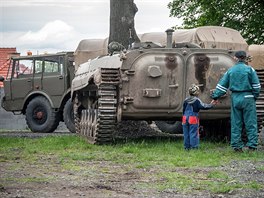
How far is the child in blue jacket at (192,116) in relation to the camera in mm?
13617

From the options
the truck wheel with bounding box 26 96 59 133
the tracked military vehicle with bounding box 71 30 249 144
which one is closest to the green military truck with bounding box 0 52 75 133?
the truck wheel with bounding box 26 96 59 133

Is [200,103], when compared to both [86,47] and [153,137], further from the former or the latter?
[86,47]

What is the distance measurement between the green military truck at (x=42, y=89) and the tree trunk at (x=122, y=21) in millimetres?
2173

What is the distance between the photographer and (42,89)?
23.4 m

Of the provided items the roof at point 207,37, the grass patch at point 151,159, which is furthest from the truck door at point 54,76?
the grass patch at point 151,159

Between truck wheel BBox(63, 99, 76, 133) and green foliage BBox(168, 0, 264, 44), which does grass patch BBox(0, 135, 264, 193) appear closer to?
truck wheel BBox(63, 99, 76, 133)

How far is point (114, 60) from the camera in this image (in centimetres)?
1494

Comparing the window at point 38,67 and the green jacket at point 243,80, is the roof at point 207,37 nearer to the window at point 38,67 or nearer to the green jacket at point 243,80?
the window at point 38,67

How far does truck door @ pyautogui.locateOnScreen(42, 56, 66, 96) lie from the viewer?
75.0ft

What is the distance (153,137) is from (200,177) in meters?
8.50

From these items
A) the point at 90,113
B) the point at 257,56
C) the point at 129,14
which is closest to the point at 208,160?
the point at 90,113

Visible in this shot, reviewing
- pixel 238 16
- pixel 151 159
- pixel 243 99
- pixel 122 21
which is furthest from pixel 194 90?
pixel 238 16

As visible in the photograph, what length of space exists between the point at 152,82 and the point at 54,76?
895 centimetres

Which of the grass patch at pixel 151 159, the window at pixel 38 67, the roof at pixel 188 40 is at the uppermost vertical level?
the roof at pixel 188 40
